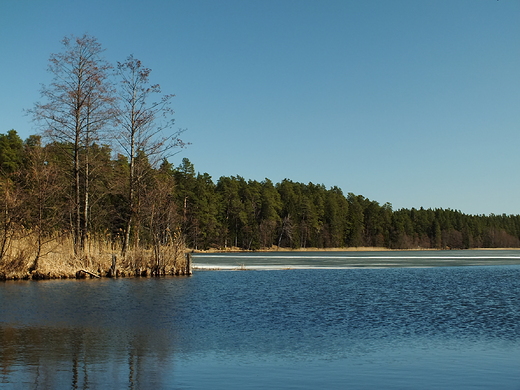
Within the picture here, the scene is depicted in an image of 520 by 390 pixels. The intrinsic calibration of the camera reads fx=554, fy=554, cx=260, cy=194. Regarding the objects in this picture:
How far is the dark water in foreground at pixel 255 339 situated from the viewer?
9.33 metres

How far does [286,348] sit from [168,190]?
24421 mm

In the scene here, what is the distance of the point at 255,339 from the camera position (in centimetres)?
1320

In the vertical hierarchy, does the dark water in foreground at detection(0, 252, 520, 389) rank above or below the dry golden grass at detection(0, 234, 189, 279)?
below

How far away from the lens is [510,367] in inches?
412

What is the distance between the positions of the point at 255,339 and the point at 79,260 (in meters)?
19.7

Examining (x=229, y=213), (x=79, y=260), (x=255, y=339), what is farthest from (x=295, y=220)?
(x=255, y=339)

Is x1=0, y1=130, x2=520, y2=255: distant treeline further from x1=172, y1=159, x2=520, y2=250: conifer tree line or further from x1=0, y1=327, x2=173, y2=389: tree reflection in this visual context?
x1=0, y1=327, x2=173, y2=389: tree reflection

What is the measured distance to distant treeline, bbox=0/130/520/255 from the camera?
34.4 m

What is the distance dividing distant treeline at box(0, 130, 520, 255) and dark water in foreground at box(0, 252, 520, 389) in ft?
33.5

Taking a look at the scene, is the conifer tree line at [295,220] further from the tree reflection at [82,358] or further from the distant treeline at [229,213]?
the tree reflection at [82,358]

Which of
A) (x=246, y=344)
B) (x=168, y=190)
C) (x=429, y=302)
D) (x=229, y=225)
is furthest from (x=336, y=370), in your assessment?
(x=229, y=225)

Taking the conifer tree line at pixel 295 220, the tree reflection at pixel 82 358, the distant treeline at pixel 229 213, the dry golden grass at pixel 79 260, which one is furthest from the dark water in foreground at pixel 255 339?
the conifer tree line at pixel 295 220

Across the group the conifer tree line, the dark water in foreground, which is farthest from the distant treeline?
the dark water in foreground

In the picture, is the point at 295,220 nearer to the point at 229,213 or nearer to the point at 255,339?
the point at 229,213
